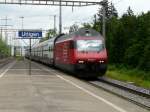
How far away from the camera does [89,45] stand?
111 feet

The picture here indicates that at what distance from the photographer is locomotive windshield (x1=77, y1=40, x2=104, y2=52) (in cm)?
3378

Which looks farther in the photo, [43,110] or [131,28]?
[131,28]

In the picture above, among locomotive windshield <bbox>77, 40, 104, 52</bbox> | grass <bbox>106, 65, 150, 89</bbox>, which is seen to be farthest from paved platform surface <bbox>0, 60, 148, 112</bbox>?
locomotive windshield <bbox>77, 40, 104, 52</bbox>

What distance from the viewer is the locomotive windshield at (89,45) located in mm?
33781

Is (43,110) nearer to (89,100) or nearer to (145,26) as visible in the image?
(89,100)

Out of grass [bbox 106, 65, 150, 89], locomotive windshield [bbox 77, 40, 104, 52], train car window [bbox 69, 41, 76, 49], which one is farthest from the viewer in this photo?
train car window [bbox 69, 41, 76, 49]

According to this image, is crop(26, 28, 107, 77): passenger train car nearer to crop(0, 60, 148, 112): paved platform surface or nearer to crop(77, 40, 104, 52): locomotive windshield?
crop(77, 40, 104, 52): locomotive windshield

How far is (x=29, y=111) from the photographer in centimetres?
1507

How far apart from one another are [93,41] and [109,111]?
1875 cm

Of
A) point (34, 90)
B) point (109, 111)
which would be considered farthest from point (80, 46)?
point (109, 111)

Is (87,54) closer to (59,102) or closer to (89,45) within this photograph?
(89,45)

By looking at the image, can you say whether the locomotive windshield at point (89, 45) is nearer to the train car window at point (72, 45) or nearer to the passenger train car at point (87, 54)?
the passenger train car at point (87, 54)

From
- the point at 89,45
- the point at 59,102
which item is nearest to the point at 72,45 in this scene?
the point at 89,45

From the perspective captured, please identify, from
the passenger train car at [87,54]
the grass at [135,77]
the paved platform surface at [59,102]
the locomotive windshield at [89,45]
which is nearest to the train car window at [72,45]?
the passenger train car at [87,54]
